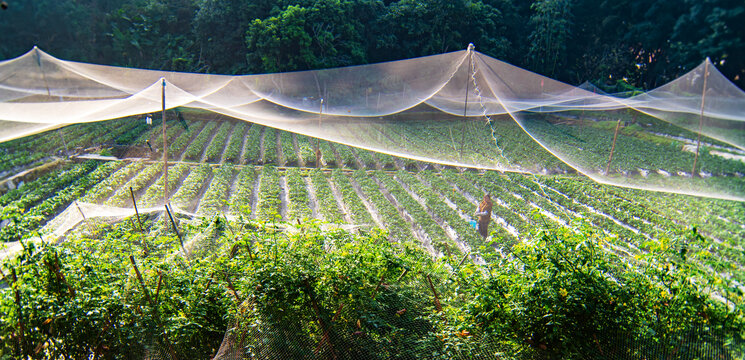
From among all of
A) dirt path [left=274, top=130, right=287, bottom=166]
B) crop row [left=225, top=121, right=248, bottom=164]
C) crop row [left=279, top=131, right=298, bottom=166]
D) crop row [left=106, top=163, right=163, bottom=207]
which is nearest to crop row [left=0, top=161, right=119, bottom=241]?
crop row [left=106, top=163, right=163, bottom=207]

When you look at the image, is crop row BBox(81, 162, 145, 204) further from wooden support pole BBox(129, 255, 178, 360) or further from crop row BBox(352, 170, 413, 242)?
wooden support pole BBox(129, 255, 178, 360)

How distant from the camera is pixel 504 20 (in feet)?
90.9

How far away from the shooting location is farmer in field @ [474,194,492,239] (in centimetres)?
868

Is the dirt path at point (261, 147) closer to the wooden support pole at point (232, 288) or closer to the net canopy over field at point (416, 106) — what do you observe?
the net canopy over field at point (416, 106)

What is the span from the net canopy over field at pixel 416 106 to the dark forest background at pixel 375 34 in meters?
13.5

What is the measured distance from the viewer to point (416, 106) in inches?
365

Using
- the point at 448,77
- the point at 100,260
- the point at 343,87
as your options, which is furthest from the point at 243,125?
the point at 100,260

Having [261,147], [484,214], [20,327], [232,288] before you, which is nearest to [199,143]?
[261,147]

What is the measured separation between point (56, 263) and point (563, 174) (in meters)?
13.6

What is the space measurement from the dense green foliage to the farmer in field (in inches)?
195

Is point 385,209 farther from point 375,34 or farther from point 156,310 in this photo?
point 375,34

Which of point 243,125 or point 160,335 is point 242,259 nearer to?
point 160,335

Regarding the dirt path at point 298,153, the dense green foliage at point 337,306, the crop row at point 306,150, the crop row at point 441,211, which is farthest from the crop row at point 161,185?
the crop row at point 441,211

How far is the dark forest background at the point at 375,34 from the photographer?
22172mm
